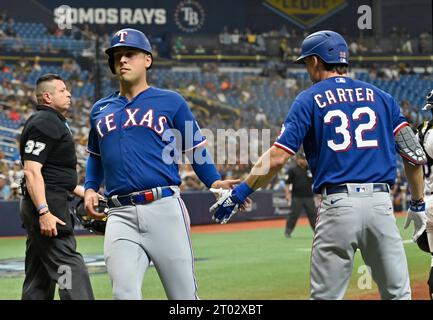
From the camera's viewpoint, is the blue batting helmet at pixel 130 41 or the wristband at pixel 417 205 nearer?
the blue batting helmet at pixel 130 41

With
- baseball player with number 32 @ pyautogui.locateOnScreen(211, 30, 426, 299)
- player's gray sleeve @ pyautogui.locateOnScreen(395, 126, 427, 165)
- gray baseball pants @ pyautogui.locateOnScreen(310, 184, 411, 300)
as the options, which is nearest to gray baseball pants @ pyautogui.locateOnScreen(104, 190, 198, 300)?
baseball player with number 32 @ pyautogui.locateOnScreen(211, 30, 426, 299)

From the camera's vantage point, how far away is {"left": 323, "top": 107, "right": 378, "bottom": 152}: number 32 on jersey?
16.5ft

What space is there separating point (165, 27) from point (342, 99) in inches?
1269

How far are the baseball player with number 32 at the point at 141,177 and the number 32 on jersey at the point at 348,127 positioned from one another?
2.60 ft

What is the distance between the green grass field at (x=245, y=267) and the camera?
9586 mm

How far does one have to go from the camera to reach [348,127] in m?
5.02

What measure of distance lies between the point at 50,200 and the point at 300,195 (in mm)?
12218

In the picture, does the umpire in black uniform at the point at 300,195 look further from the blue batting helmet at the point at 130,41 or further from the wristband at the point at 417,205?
the blue batting helmet at the point at 130,41

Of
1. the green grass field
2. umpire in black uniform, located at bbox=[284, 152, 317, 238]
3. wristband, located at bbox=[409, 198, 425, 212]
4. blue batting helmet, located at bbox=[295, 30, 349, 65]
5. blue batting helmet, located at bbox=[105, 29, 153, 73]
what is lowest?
the green grass field

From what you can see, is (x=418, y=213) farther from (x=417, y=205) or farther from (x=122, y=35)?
(x=122, y=35)

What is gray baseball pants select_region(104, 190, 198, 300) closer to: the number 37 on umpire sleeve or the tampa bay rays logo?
the tampa bay rays logo

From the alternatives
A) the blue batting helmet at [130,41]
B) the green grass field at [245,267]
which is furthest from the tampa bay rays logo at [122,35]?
the green grass field at [245,267]

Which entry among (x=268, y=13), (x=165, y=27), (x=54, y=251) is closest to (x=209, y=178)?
(x=54, y=251)
